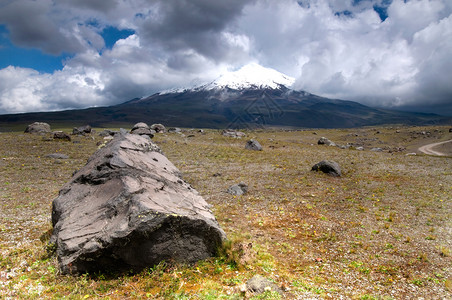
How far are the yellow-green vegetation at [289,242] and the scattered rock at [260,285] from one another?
188 mm

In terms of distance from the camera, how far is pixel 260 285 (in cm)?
805

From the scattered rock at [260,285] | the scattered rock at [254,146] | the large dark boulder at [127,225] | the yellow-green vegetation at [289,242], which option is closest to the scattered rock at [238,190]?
the yellow-green vegetation at [289,242]

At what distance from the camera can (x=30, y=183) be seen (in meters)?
21.4

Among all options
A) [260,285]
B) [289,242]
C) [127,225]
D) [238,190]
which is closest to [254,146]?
[238,190]

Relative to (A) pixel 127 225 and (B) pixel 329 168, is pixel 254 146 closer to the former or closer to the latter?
(B) pixel 329 168

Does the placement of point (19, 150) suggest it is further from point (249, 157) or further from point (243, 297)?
point (243, 297)

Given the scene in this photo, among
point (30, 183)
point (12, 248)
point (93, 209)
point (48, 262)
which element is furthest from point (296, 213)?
point (30, 183)

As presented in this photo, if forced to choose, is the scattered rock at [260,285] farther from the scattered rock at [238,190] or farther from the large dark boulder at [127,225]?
the scattered rock at [238,190]

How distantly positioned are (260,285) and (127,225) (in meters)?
5.21

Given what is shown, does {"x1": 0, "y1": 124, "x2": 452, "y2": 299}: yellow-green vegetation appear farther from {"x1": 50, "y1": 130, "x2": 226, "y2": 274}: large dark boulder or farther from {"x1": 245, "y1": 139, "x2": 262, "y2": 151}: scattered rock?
{"x1": 245, "y1": 139, "x2": 262, "y2": 151}: scattered rock

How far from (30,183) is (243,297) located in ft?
74.9

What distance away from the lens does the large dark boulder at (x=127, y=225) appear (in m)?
8.76

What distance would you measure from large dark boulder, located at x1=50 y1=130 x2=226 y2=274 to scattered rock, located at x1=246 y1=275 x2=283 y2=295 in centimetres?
240

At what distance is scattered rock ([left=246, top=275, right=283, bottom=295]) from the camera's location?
7.90 metres
